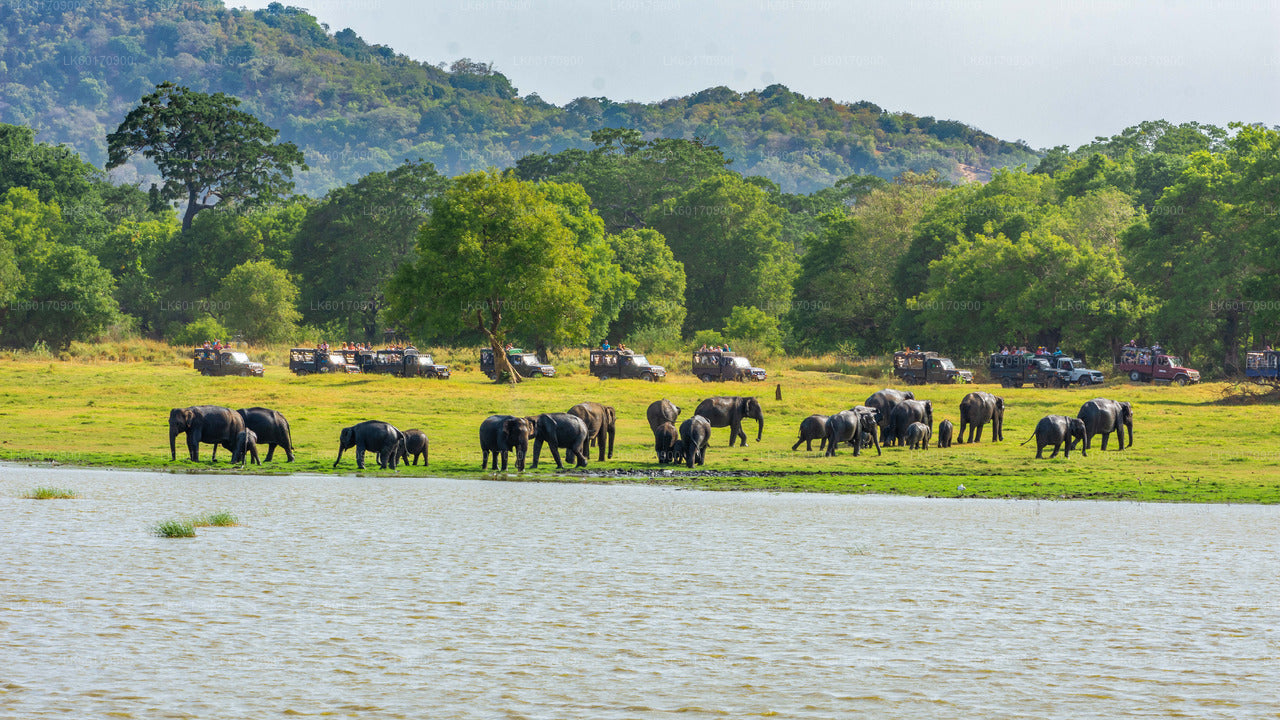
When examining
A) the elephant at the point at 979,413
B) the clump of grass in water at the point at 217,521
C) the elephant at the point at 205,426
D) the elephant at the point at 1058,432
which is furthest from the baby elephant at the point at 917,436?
the clump of grass in water at the point at 217,521

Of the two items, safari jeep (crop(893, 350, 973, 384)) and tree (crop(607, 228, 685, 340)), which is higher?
tree (crop(607, 228, 685, 340))

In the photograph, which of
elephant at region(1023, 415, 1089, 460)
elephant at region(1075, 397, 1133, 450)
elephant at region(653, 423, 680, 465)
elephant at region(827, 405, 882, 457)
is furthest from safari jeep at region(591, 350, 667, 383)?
elephant at region(1023, 415, 1089, 460)

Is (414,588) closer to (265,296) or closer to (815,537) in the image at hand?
(815,537)

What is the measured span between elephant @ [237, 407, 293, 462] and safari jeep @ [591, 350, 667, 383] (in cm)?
3516

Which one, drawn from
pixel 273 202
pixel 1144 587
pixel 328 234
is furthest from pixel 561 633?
pixel 273 202

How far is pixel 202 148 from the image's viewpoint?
126500 millimetres

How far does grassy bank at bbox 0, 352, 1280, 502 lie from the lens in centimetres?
3219

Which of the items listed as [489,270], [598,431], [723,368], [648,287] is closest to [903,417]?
[598,431]

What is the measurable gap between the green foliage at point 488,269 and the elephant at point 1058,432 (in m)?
35.9

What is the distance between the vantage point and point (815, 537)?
22.5 m

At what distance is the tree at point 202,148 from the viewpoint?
121625mm

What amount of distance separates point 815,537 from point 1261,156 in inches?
2180

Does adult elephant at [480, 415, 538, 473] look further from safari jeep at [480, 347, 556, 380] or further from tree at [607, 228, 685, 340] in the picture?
tree at [607, 228, 685, 340]

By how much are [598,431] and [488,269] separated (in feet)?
106
